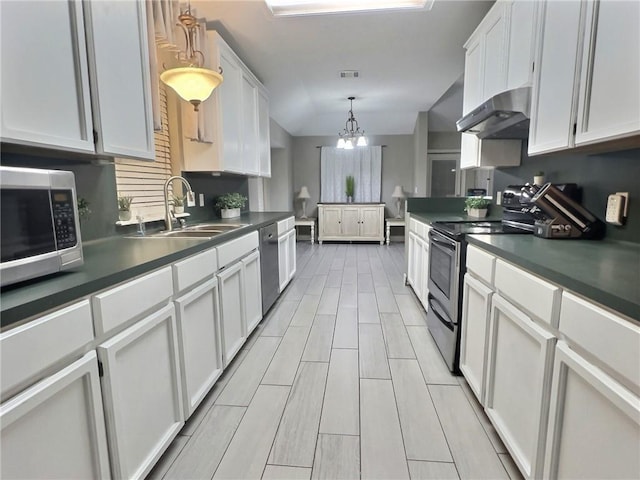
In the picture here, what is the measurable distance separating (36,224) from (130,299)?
14.3 inches

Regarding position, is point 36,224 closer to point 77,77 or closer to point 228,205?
point 77,77

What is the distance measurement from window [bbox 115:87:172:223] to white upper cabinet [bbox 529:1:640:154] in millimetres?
2370

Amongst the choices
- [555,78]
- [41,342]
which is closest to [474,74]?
[555,78]

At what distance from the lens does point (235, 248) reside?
2.28m

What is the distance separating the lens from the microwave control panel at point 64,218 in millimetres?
1045

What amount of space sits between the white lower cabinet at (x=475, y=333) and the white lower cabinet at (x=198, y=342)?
1437mm

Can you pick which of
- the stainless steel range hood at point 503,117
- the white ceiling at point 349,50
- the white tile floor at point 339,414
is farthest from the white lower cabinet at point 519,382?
the white ceiling at point 349,50

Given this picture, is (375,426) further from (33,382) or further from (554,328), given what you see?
(33,382)

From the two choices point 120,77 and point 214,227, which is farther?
point 214,227

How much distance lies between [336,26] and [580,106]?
7.32 feet

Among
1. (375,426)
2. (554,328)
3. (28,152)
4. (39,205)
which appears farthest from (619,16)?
(28,152)

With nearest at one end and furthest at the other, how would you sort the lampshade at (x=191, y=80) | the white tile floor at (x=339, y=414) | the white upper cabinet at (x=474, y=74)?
the white tile floor at (x=339, y=414) < the lampshade at (x=191, y=80) < the white upper cabinet at (x=474, y=74)

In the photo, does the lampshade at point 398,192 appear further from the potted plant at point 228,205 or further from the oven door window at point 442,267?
the oven door window at point 442,267

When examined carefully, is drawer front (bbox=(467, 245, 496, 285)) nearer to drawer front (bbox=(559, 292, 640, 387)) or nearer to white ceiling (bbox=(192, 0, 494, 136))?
drawer front (bbox=(559, 292, 640, 387))
